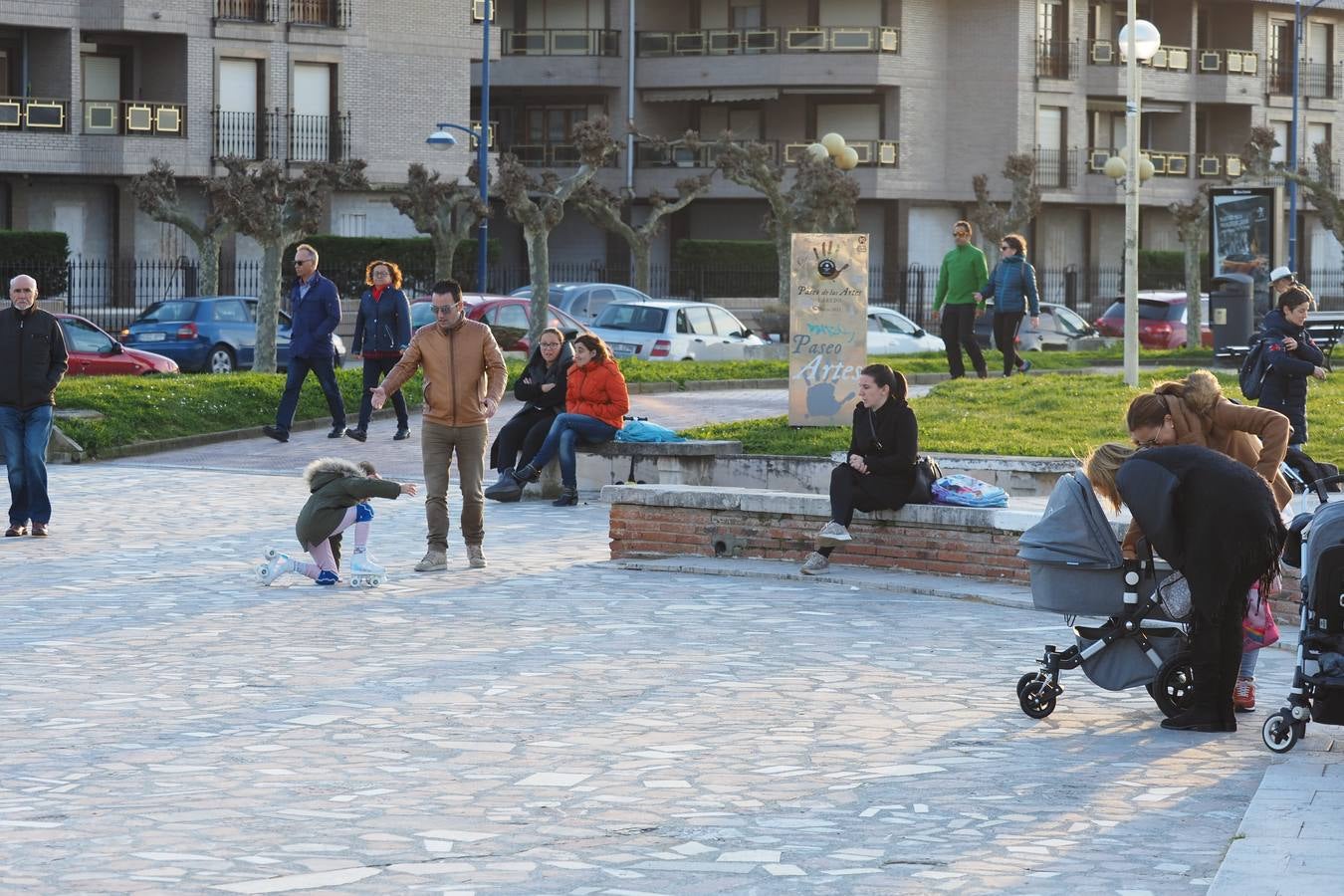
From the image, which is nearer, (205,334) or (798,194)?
(205,334)

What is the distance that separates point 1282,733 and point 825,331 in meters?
11.7

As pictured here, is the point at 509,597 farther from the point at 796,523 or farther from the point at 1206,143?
the point at 1206,143

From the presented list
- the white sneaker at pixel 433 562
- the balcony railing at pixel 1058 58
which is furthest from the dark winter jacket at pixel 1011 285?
the balcony railing at pixel 1058 58

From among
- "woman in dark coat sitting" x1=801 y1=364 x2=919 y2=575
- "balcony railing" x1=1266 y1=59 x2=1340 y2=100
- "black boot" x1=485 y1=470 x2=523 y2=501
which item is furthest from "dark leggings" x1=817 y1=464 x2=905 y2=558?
"balcony railing" x1=1266 y1=59 x2=1340 y2=100

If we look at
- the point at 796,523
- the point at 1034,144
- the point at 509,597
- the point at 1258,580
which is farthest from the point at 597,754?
the point at 1034,144

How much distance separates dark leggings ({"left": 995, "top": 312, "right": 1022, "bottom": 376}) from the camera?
82.8 ft

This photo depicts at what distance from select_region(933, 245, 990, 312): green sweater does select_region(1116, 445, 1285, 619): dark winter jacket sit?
16122 mm

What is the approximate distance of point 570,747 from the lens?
27.5 feet

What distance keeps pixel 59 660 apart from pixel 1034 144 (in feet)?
183

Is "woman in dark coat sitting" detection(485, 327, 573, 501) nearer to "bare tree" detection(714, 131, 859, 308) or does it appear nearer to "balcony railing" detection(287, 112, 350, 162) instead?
"bare tree" detection(714, 131, 859, 308)

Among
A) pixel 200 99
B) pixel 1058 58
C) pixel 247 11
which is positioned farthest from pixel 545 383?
pixel 1058 58

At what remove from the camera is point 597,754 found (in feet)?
27.0

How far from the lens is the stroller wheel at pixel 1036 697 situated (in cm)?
905

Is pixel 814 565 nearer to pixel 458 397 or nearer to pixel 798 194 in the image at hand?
pixel 458 397
